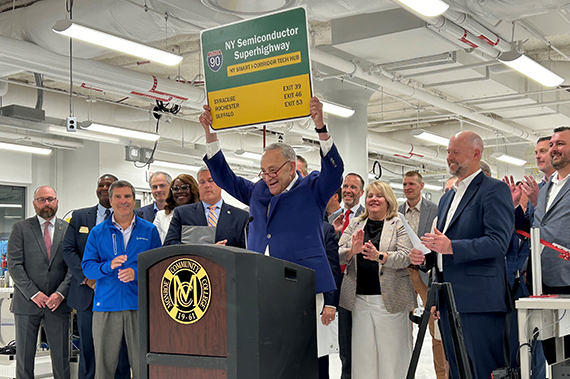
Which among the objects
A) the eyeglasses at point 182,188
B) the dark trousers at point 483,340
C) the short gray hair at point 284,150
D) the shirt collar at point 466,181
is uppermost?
the short gray hair at point 284,150

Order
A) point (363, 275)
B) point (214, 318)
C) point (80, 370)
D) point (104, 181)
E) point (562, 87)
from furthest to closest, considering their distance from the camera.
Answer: point (562, 87) < point (104, 181) < point (80, 370) < point (363, 275) < point (214, 318)

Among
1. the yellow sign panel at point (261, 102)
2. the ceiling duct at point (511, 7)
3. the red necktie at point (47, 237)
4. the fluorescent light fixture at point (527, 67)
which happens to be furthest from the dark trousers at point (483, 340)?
the fluorescent light fixture at point (527, 67)

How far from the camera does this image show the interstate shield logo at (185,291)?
69.1 inches

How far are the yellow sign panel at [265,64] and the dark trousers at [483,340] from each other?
1.33 meters

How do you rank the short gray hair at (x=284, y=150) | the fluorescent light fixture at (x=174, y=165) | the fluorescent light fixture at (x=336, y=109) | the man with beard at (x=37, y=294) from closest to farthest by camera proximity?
the short gray hair at (x=284, y=150) < the man with beard at (x=37, y=294) < the fluorescent light fixture at (x=336, y=109) < the fluorescent light fixture at (x=174, y=165)

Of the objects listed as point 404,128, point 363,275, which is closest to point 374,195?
point 363,275

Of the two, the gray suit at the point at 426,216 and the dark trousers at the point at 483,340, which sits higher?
the gray suit at the point at 426,216

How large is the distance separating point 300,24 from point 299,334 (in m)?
1.37

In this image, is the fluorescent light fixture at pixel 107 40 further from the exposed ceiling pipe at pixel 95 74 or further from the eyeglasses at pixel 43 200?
the exposed ceiling pipe at pixel 95 74

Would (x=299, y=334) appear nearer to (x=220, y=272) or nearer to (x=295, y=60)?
Answer: (x=220, y=272)

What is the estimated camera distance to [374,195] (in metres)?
3.91

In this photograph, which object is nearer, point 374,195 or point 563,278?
point 563,278

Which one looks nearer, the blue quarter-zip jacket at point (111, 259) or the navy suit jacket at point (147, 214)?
the blue quarter-zip jacket at point (111, 259)

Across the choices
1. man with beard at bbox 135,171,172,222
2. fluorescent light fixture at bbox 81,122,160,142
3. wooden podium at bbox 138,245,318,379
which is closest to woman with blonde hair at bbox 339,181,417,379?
wooden podium at bbox 138,245,318,379
